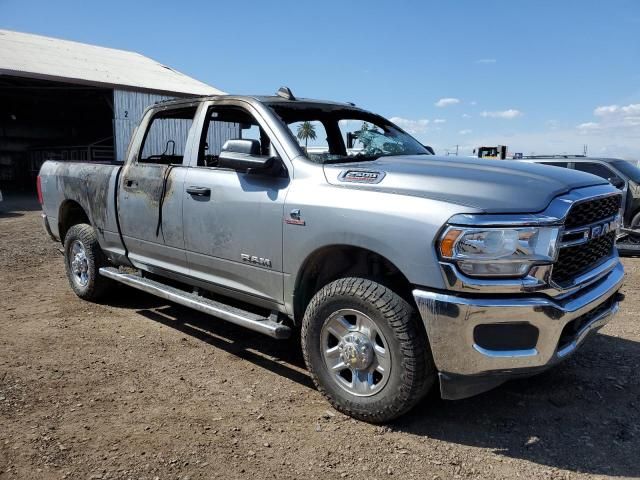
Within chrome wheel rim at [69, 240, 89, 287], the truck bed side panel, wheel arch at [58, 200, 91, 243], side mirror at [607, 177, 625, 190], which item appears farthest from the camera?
side mirror at [607, 177, 625, 190]

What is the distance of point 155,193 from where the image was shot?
4496 mm

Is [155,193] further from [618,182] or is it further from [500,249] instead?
[618,182]

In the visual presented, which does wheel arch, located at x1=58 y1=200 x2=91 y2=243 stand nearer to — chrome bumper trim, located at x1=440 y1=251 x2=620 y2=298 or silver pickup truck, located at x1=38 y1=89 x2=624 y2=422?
silver pickup truck, located at x1=38 y1=89 x2=624 y2=422

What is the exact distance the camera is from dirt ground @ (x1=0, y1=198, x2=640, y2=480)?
2.82 m

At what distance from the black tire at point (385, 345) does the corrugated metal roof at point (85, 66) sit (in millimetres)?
19542

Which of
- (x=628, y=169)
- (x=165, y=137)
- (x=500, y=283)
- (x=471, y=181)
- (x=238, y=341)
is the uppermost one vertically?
(x=165, y=137)

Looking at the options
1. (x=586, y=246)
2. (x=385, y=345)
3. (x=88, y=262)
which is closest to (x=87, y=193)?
(x=88, y=262)

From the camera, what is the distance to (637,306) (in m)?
5.73

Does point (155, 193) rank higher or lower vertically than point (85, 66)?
lower

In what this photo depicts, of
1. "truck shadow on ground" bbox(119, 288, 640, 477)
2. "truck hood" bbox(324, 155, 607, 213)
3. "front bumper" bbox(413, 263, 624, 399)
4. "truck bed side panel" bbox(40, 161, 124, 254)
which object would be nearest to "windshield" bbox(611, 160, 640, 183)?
"truck shadow on ground" bbox(119, 288, 640, 477)

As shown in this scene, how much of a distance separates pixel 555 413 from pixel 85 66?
79.9 feet

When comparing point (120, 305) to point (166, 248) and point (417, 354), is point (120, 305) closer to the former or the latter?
point (166, 248)

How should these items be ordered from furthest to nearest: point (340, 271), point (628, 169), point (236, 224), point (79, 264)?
point (628, 169)
point (79, 264)
point (236, 224)
point (340, 271)

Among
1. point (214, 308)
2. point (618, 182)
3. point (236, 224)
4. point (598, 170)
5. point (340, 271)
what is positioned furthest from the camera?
point (598, 170)
